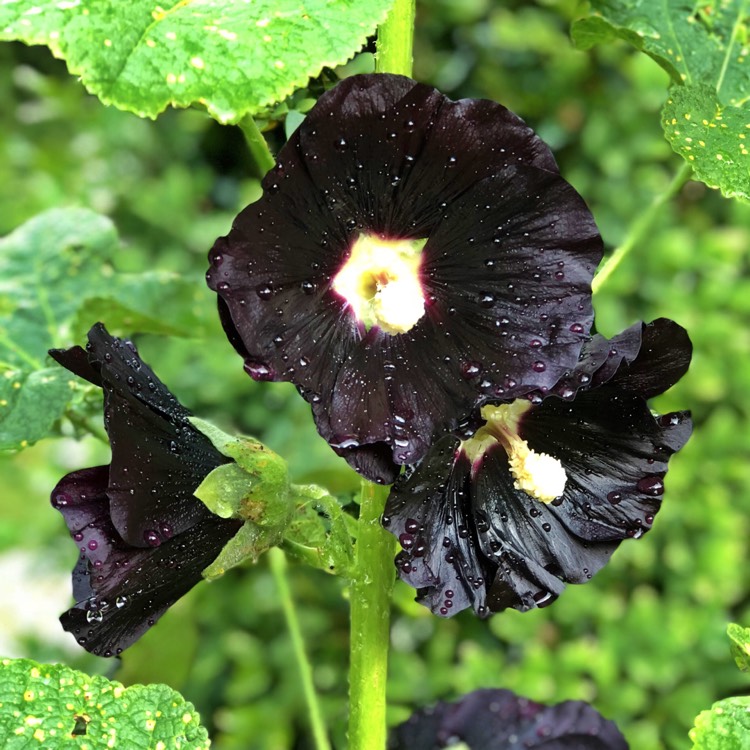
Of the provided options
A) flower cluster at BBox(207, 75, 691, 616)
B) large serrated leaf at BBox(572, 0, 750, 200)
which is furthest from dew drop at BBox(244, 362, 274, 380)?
large serrated leaf at BBox(572, 0, 750, 200)

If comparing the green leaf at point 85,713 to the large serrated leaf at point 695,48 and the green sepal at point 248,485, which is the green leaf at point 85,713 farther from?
the large serrated leaf at point 695,48

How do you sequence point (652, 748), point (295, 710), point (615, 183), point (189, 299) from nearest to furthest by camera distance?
1. point (189, 299)
2. point (652, 748)
3. point (295, 710)
4. point (615, 183)

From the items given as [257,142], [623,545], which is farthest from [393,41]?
[623,545]

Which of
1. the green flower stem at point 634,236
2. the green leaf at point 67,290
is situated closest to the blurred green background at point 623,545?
the green leaf at point 67,290

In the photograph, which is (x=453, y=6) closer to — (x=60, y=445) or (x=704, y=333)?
(x=704, y=333)

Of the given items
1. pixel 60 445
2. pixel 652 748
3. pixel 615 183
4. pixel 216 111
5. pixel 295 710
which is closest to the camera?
pixel 216 111

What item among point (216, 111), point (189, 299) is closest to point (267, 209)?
point (216, 111)
